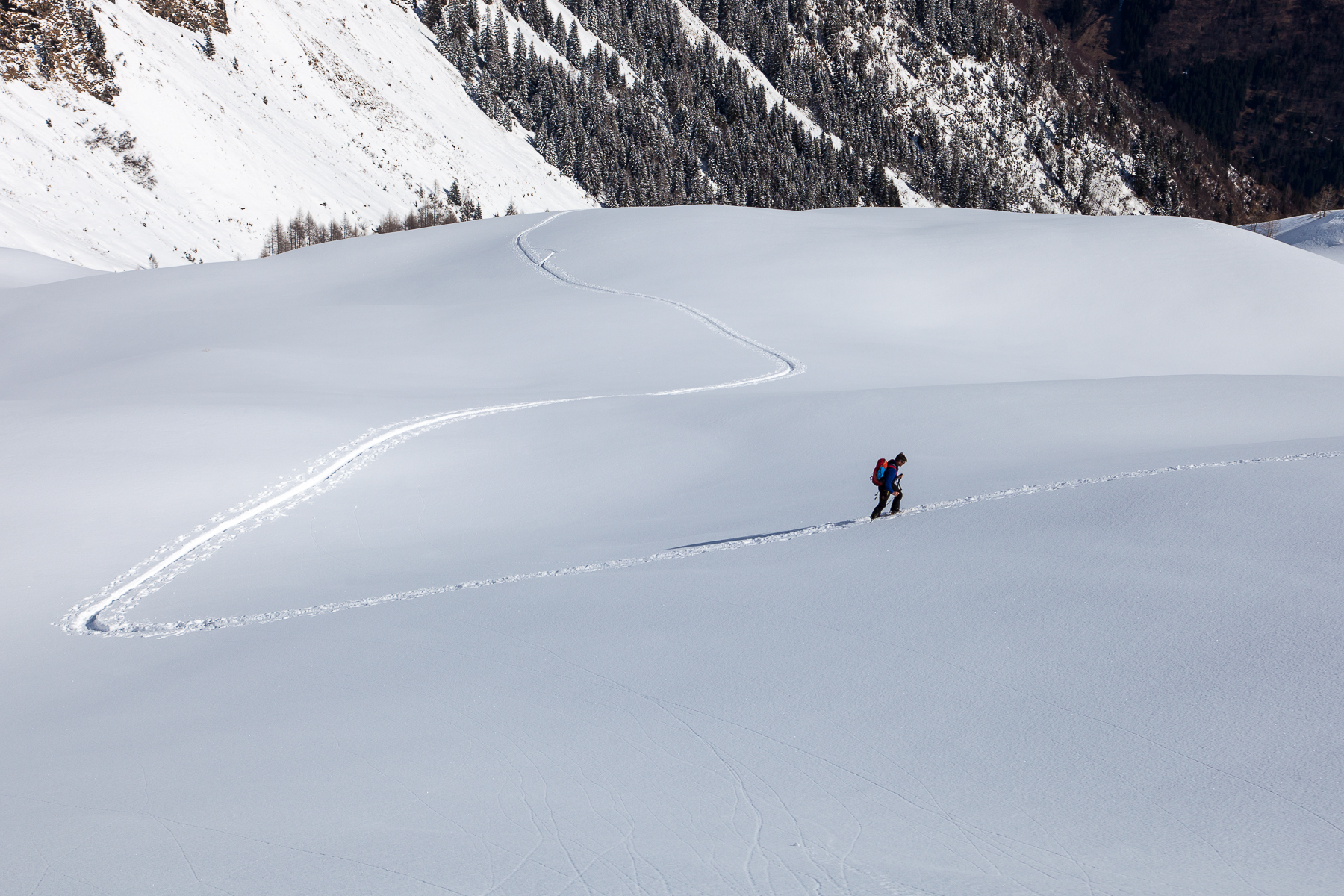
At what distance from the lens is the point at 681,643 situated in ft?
26.3

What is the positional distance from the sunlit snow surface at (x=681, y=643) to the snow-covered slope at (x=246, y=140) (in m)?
47.4

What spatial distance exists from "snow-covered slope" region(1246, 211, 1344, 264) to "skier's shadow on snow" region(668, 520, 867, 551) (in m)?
78.9

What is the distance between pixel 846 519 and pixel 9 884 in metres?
8.98

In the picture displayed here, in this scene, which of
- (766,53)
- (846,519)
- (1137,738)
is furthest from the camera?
(766,53)

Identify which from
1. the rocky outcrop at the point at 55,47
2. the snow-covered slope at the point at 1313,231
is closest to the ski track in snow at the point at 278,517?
the rocky outcrop at the point at 55,47

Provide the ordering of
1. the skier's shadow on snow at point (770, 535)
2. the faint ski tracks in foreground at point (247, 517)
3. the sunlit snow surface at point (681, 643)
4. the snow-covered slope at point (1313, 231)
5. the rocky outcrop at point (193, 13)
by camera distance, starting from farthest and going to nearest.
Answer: the rocky outcrop at point (193, 13) → the snow-covered slope at point (1313, 231) → the skier's shadow on snow at point (770, 535) → the faint ski tracks in foreground at point (247, 517) → the sunlit snow surface at point (681, 643)

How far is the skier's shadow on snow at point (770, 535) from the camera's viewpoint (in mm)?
11188

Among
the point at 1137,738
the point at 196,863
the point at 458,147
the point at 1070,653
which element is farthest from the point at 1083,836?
the point at 458,147

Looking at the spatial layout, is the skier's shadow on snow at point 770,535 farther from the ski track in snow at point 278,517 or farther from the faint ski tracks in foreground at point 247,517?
the faint ski tracks in foreground at point 247,517

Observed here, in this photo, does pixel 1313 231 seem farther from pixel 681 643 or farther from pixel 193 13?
pixel 193 13

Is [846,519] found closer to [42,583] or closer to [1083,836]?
[1083,836]

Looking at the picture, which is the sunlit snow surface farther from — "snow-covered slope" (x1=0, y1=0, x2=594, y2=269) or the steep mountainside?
the steep mountainside

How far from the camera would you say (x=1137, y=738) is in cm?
570

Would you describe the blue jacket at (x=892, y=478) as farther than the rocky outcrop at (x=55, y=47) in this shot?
No
